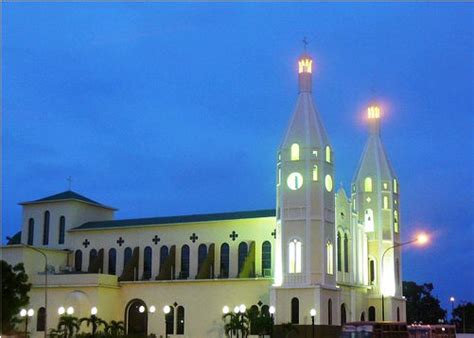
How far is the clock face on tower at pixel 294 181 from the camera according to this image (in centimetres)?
6353

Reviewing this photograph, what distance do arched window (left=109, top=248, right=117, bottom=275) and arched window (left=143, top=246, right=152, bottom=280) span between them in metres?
3.16

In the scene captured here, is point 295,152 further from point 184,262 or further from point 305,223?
point 184,262

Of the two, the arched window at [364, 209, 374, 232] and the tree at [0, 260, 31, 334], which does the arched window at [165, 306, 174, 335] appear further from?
the arched window at [364, 209, 374, 232]

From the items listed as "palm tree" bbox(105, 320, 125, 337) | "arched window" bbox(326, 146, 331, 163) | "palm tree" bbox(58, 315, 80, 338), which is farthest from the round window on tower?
"palm tree" bbox(58, 315, 80, 338)

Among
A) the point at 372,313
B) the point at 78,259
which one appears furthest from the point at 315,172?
the point at 78,259

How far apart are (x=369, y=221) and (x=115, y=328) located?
24.6m

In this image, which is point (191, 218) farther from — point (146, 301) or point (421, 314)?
point (421, 314)

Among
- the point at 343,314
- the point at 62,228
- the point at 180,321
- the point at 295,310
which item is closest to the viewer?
the point at 295,310

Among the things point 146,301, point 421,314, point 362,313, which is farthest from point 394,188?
point 421,314

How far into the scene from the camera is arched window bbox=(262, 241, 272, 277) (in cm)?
6819

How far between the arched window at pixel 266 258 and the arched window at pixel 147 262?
11.4m

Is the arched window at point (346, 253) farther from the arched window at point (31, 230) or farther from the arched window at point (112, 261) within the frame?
the arched window at point (31, 230)

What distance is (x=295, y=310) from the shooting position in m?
61.3

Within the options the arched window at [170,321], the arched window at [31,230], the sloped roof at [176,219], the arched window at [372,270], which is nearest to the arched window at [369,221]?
the arched window at [372,270]
